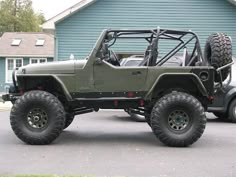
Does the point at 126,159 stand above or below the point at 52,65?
below

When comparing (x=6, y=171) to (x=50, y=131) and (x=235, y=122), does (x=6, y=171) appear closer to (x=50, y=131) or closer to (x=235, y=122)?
(x=50, y=131)

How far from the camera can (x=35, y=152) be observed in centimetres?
813

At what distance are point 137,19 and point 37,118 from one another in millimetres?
13393

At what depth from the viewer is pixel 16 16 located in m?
63.6

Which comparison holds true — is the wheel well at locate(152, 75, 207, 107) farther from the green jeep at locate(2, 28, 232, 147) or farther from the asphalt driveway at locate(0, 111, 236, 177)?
the asphalt driveway at locate(0, 111, 236, 177)

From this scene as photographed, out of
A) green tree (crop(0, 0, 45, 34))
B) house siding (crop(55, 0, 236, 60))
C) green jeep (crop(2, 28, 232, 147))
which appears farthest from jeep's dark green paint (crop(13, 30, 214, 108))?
A: green tree (crop(0, 0, 45, 34))

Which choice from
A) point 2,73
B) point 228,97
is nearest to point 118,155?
point 228,97

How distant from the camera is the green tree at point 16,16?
61.5 metres

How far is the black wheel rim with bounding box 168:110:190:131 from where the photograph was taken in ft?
29.2

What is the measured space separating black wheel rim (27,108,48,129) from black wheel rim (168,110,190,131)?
224 cm

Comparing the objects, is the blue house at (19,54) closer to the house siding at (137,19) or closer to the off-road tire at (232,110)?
the house siding at (137,19)

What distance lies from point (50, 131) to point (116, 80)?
1498 mm

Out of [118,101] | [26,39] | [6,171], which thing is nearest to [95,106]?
[118,101]

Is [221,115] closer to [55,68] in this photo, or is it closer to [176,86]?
[176,86]
